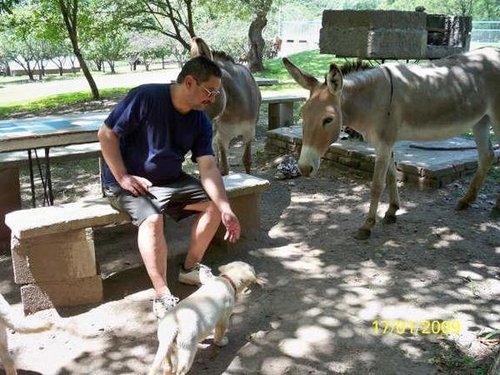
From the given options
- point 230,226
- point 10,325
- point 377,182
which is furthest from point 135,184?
point 377,182

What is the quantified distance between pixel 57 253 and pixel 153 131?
40.7 inches

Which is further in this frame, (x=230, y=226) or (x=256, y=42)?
(x=256, y=42)

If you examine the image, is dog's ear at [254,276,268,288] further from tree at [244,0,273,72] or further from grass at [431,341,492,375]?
tree at [244,0,273,72]

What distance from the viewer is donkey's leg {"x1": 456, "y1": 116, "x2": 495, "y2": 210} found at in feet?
16.9

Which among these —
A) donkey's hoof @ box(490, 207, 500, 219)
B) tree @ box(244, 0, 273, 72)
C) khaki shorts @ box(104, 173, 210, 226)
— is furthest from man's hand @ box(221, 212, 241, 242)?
tree @ box(244, 0, 273, 72)

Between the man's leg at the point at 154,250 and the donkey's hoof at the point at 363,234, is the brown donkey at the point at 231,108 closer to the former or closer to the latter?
the donkey's hoof at the point at 363,234

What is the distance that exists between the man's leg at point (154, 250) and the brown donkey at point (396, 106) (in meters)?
1.39

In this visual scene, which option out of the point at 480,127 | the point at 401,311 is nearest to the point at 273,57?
the point at 480,127

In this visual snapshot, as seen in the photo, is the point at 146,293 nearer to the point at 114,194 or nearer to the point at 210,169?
the point at 114,194

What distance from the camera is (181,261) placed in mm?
4160

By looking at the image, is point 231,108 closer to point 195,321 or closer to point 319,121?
point 319,121
